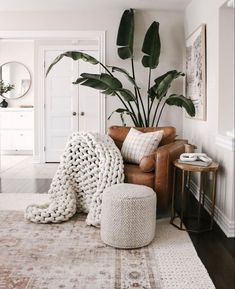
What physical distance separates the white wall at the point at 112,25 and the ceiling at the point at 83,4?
10cm

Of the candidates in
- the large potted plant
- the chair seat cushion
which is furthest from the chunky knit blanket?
the large potted plant

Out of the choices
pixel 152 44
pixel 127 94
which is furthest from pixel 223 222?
pixel 152 44

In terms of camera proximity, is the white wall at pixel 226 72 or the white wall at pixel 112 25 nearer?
the white wall at pixel 226 72

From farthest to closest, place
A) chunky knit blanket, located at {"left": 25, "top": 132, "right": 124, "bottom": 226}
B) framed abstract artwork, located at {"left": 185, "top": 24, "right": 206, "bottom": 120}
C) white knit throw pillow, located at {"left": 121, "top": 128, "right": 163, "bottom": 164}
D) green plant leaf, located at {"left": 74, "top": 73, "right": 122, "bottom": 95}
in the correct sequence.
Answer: green plant leaf, located at {"left": 74, "top": 73, "right": 122, "bottom": 95}
framed abstract artwork, located at {"left": 185, "top": 24, "right": 206, "bottom": 120}
white knit throw pillow, located at {"left": 121, "top": 128, "right": 163, "bottom": 164}
chunky knit blanket, located at {"left": 25, "top": 132, "right": 124, "bottom": 226}

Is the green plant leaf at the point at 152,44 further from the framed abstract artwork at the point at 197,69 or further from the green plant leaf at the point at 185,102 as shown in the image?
the green plant leaf at the point at 185,102

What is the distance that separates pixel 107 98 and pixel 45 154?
1.86 metres

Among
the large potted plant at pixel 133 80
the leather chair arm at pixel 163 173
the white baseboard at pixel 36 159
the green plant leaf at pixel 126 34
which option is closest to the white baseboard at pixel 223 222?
the leather chair arm at pixel 163 173

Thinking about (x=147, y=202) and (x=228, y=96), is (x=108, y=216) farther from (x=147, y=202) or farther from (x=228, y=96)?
(x=228, y=96)

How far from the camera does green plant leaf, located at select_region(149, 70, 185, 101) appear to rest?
12.9 feet

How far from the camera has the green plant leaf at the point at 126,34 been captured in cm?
430

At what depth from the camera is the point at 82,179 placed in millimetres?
2949

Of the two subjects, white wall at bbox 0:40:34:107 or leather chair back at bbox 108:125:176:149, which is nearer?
leather chair back at bbox 108:125:176:149

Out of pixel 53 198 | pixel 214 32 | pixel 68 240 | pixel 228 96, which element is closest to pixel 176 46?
pixel 214 32

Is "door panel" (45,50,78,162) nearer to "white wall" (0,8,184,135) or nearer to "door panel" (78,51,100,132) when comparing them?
"door panel" (78,51,100,132)
